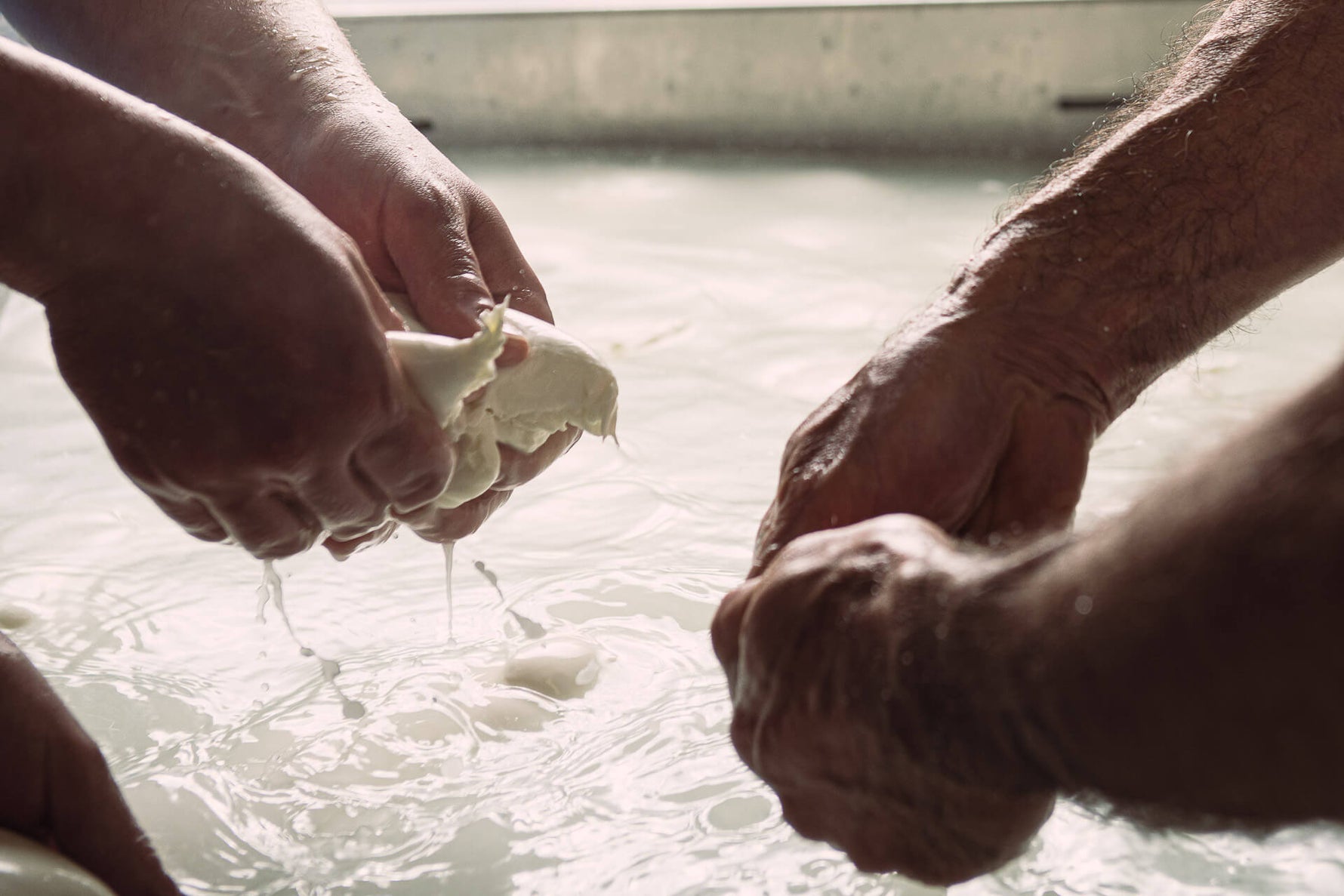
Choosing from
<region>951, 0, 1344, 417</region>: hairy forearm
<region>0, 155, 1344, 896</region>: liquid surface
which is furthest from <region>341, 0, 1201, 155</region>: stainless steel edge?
<region>951, 0, 1344, 417</region>: hairy forearm

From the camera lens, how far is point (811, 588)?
3.22 feet

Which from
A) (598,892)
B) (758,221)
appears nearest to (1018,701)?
(598,892)

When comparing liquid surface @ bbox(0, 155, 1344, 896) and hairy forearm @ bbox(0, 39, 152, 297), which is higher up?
hairy forearm @ bbox(0, 39, 152, 297)

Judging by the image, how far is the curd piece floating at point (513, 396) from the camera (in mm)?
1224

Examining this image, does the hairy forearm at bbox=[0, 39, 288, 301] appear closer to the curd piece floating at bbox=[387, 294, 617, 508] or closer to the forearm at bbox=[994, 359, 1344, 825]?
the curd piece floating at bbox=[387, 294, 617, 508]

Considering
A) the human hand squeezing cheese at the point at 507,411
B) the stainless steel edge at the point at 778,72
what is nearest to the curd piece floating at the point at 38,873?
the human hand squeezing cheese at the point at 507,411

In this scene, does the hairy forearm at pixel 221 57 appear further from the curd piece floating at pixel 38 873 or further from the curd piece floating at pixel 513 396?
the curd piece floating at pixel 38 873

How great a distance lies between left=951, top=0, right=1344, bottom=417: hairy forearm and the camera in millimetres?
1299

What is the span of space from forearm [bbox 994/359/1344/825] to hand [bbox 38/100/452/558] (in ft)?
1.96

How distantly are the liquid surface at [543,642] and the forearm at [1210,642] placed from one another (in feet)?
0.24

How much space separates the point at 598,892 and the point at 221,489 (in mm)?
480

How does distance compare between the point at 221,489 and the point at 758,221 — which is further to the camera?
the point at 758,221

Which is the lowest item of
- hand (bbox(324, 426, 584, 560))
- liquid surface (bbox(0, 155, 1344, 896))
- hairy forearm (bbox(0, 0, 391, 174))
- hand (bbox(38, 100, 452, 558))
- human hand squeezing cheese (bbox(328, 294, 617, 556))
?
liquid surface (bbox(0, 155, 1344, 896))

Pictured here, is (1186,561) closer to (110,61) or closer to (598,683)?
(598,683)
